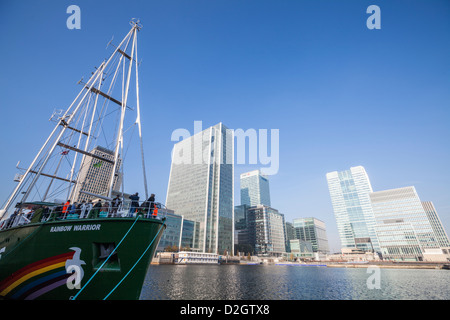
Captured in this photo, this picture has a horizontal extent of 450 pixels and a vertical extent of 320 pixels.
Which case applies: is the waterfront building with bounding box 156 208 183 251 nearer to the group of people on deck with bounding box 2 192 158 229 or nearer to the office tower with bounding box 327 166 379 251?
the group of people on deck with bounding box 2 192 158 229

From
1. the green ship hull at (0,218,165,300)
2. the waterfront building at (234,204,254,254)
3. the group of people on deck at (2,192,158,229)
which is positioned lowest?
the green ship hull at (0,218,165,300)

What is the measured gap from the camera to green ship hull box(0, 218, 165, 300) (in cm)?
866

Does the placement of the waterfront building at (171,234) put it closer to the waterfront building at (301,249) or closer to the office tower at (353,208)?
the waterfront building at (301,249)

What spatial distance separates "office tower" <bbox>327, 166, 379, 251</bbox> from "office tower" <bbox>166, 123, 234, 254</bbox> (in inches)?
3952

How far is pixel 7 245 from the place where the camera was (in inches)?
457

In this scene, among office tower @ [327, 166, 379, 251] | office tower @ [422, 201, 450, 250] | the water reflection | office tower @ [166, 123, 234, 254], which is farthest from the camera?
office tower @ [327, 166, 379, 251]

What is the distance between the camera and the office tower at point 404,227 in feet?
353

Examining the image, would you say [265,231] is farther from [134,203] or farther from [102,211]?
[102,211]

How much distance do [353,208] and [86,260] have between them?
192499 millimetres

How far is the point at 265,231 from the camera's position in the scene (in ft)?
513

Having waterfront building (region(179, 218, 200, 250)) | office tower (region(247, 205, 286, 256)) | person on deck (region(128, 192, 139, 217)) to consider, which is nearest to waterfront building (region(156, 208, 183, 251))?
waterfront building (region(179, 218, 200, 250))

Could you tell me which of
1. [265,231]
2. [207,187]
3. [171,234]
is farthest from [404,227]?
[171,234]

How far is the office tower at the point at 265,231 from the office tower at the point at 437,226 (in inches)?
3760

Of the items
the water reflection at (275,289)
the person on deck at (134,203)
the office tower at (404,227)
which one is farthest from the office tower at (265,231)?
the person on deck at (134,203)
